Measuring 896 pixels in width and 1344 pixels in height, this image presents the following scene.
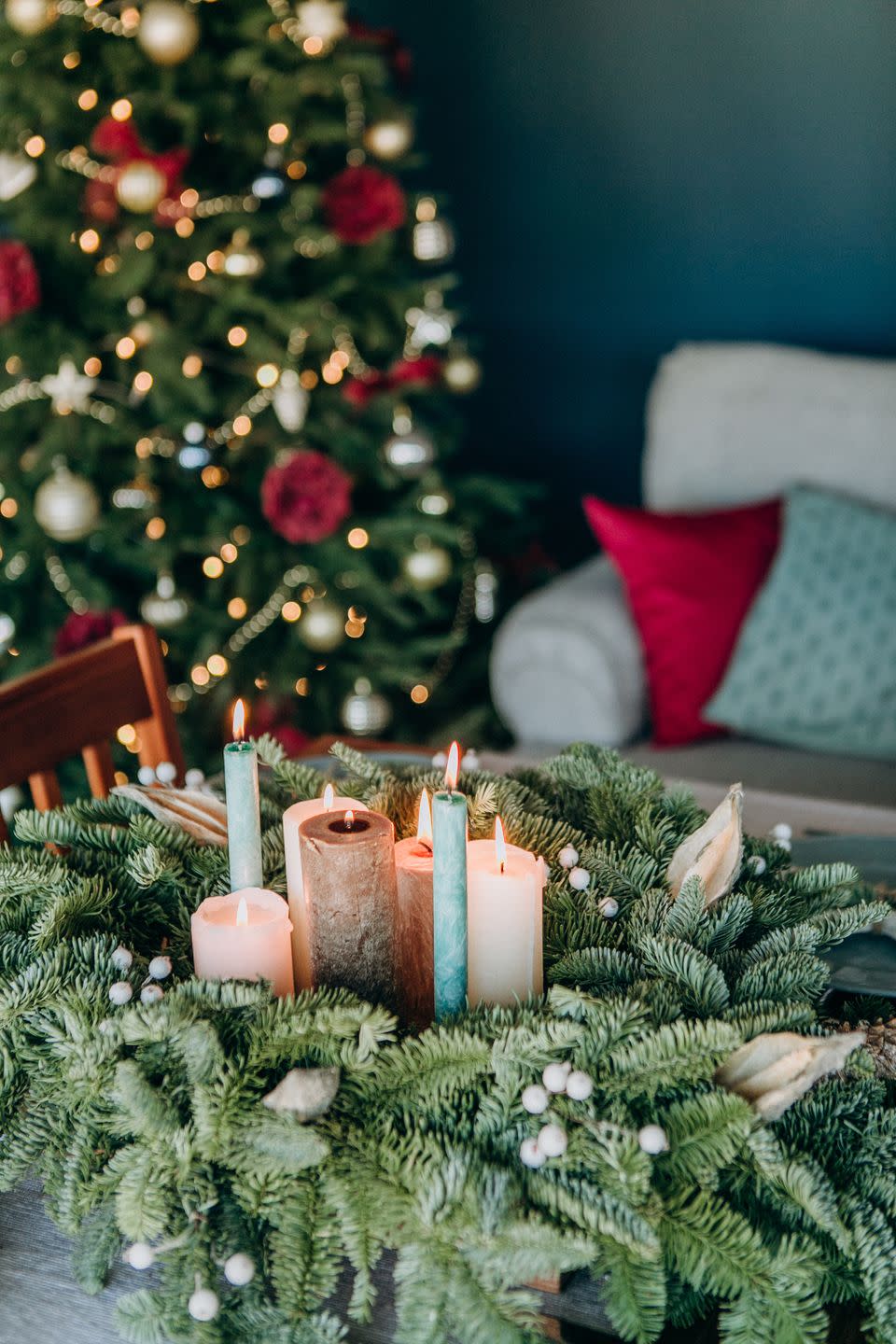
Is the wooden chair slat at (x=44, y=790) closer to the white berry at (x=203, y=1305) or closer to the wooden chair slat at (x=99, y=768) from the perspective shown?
the wooden chair slat at (x=99, y=768)

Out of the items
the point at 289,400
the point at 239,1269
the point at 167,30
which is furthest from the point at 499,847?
the point at 167,30

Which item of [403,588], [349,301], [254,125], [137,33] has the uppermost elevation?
[137,33]

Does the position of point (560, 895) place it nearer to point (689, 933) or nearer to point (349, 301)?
point (689, 933)

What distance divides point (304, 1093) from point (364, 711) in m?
1.82

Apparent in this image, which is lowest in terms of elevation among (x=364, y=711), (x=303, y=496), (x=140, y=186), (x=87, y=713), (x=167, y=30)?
(x=364, y=711)

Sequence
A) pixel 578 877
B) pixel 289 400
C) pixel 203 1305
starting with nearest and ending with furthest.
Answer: pixel 203 1305 < pixel 578 877 < pixel 289 400

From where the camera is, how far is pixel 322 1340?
597 mm

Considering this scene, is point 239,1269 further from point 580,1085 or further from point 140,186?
point 140,186

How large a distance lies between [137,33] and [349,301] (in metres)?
0.59

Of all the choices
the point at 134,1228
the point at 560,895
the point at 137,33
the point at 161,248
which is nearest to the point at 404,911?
the point at 560,895

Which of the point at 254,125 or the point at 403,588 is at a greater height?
the point at 254,125

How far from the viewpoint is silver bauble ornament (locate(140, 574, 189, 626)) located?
7.20 feet

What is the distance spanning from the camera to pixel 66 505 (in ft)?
6.79

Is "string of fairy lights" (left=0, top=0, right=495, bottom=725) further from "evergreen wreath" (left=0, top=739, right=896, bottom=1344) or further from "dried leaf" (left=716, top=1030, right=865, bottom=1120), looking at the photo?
"dried leaf" (left=716, top=1030, right=865, bottom=1120)
